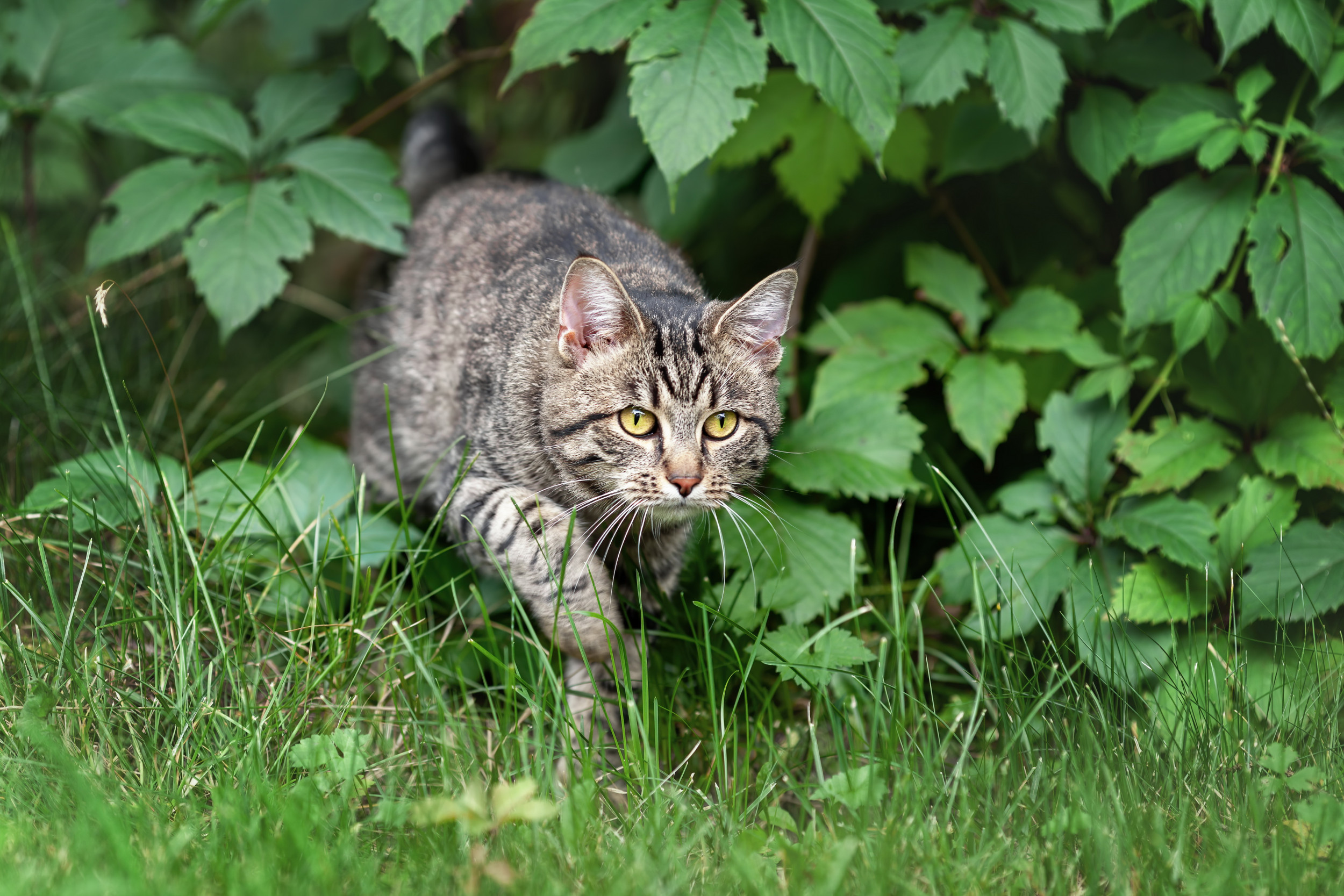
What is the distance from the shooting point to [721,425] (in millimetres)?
2736

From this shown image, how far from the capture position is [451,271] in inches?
132

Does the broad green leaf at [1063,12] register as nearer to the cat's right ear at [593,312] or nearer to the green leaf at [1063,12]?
the green leaf at [1063,12]

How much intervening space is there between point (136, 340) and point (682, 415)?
250cm

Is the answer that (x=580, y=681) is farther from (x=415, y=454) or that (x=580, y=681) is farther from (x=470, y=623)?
(x=415, y=454)

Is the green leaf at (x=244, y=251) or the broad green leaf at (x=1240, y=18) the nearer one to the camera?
the broad green leaf at (x=1240, y=18)

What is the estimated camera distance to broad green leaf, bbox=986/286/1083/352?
10.5ft

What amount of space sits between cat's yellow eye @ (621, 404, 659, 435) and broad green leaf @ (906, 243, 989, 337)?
3.95 ft

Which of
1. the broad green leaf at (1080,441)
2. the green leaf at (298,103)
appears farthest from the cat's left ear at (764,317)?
the green leaf at (298,103)

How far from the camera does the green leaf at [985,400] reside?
3082 millimetres

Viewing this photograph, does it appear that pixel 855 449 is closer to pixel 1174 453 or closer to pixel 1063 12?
pixel 1174 453

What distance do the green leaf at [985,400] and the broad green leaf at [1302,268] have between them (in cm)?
69

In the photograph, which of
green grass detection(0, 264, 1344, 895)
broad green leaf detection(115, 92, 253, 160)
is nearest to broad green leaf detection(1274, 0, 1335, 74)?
green grass detection(0, 264, 1344, 895)

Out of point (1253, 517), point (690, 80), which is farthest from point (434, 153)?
point (1253, 517)

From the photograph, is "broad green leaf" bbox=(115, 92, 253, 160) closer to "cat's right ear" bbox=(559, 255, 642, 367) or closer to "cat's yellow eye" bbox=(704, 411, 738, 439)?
"cat's right ear" bbox=(559, 255, 642, 367)
